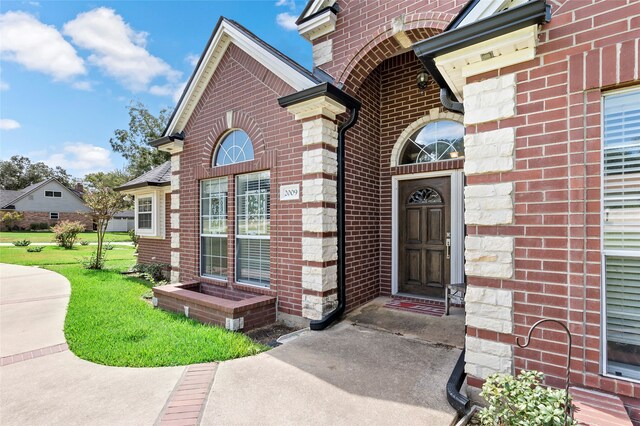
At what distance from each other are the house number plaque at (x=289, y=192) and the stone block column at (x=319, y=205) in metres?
0.14

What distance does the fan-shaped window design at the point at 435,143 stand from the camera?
532 cm

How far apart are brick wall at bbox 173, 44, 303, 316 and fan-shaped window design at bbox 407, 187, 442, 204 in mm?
2422

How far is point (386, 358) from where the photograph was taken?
3559mm

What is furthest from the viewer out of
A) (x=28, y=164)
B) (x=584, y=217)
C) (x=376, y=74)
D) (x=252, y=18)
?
(x=28, y=164)

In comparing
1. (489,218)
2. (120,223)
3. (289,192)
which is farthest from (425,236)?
(120,223)

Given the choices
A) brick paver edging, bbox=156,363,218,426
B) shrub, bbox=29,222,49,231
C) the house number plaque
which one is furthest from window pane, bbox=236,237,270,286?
shrub, bbox=29,222,49,231

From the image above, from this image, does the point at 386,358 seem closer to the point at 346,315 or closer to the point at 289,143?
the point at 346,315

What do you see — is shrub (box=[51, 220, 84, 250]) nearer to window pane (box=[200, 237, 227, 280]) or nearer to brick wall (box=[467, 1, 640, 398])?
window pane (box=[200, 237, 227, 280])

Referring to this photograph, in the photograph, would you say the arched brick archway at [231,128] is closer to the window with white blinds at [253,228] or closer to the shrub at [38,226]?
the window with white blinds at [253,228]

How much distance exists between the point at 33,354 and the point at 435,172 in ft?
22.6

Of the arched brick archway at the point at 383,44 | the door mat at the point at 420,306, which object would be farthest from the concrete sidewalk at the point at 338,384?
the arched brick archway at the point at 383,44

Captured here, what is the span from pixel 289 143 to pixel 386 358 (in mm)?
3576

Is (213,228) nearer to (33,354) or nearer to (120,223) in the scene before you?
(33,354)

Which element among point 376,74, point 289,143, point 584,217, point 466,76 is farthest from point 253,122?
point 584,217
